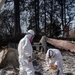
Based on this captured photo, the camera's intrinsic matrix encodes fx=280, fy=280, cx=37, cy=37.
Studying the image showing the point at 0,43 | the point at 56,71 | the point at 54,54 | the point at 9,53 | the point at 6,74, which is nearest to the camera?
the point at 56,71

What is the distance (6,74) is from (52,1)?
8.04 m

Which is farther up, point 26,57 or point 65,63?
point 26,57

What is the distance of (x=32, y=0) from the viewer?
16.6 metres

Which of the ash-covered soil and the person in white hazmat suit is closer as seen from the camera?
the person in white hazmat suit

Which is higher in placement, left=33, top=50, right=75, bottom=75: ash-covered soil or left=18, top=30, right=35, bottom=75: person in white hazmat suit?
left=18, top=30, right=35, bottom=75: person in white hazmat suit

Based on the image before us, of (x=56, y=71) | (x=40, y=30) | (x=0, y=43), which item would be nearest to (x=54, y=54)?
(x=56, y=71)

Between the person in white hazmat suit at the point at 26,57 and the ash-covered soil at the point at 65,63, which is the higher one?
the person in white hazmat suit at the point at 26,57

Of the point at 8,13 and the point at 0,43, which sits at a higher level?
the point at 8,13

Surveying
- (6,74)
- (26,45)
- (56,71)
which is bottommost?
(6,74)

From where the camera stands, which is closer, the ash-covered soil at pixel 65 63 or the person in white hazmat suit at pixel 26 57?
the person in white hazmat suit at pixel 26 57

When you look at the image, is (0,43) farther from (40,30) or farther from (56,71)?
(56,71)

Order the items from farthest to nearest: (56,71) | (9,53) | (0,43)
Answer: (0,43) → (9,53) → (56,71)

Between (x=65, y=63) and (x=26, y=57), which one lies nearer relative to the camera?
(x=26, y=57)

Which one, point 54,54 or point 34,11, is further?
point 34,11
